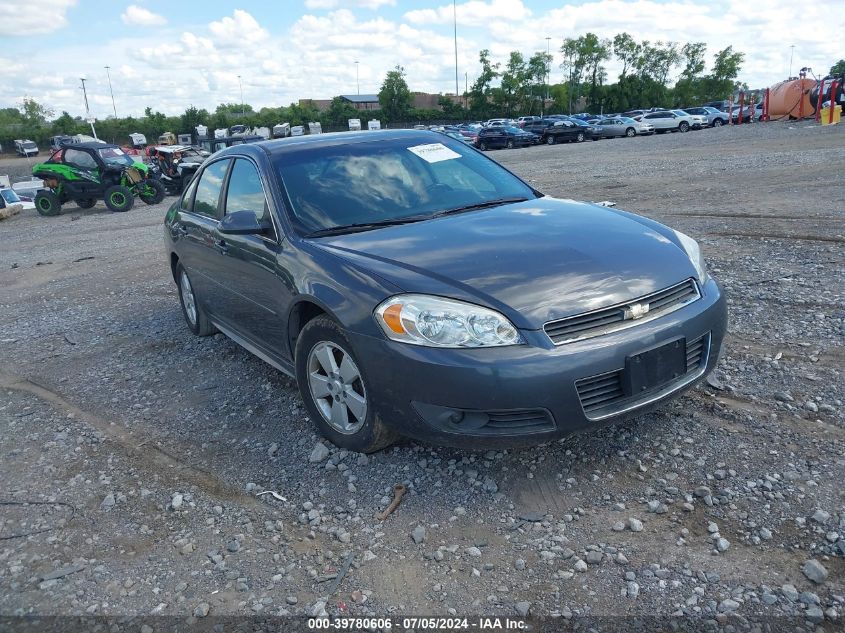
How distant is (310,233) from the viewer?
3.61 meters

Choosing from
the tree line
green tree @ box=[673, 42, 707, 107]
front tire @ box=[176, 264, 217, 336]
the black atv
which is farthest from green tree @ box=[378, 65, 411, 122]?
front tire @ box=[176, 264, 217, 336]

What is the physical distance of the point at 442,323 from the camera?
282 centimetres

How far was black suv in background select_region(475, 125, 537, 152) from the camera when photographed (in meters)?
38.9

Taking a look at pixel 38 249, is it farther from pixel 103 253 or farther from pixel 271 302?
pixel 271 302

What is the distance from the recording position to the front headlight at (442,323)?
278 centimetres

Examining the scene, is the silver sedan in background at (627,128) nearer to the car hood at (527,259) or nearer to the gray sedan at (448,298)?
the gray sedan at (448,298)

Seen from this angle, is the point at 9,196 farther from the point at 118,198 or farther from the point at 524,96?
the point at 524,96

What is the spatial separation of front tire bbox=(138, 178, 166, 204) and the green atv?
9 centimetres

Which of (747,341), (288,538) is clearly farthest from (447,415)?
(747,341)

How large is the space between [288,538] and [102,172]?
17586 millimetres

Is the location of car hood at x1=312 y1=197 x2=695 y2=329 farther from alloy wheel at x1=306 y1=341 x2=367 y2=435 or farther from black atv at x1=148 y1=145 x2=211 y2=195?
black atv at x1=148 y1=145 x2=211 y2=195

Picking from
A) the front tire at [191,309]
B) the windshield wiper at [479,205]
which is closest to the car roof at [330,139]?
the windshield wiper at [479,205]

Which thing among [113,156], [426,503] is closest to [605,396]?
[426,503]

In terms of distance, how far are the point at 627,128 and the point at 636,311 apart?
138 ft
